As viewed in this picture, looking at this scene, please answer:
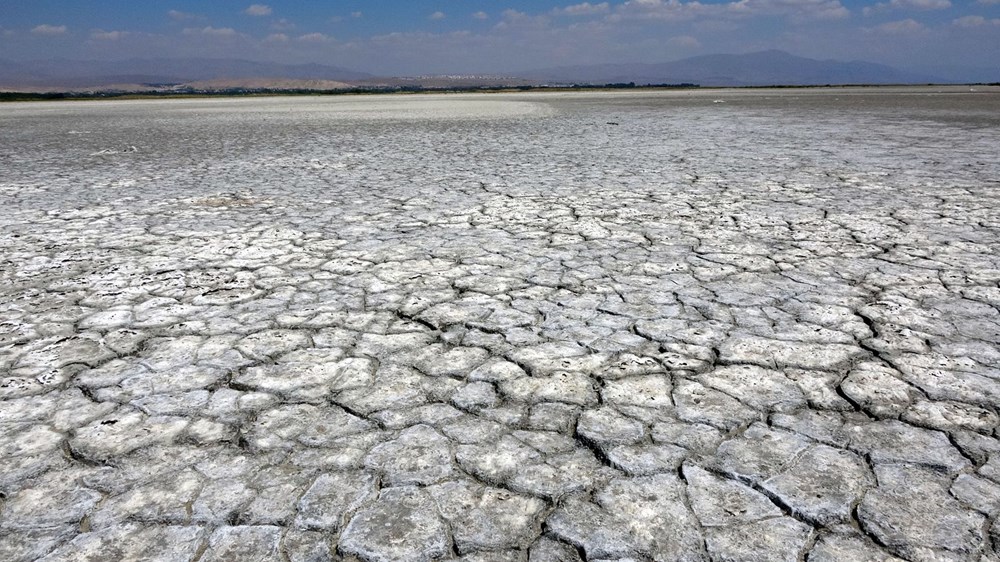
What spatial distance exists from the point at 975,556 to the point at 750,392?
2.65ft

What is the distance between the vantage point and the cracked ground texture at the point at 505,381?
1.63 m

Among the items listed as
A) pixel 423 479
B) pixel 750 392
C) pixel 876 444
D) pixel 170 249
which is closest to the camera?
pixel 423 479

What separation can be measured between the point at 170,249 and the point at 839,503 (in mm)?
3877

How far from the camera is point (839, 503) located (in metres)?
1.68

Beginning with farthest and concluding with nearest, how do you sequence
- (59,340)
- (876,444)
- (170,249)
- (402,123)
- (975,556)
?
1. (402,123)
2. (170,249)
3. (59,340)
4. (876,444)
5. (975,556)

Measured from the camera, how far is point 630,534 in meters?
1.59

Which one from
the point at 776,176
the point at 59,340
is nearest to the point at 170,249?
the point at 59,340

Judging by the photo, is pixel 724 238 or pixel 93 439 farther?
pixel 724 238

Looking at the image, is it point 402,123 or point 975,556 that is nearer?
point 975,556

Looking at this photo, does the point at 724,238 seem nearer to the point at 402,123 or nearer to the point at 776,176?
the point at 776,176

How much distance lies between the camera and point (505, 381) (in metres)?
2.35

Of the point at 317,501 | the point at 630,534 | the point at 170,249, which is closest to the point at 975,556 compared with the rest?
the point at 630,534

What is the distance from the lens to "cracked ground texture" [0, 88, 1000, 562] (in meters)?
1.63

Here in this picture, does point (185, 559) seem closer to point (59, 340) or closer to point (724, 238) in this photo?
point (59, 340)
